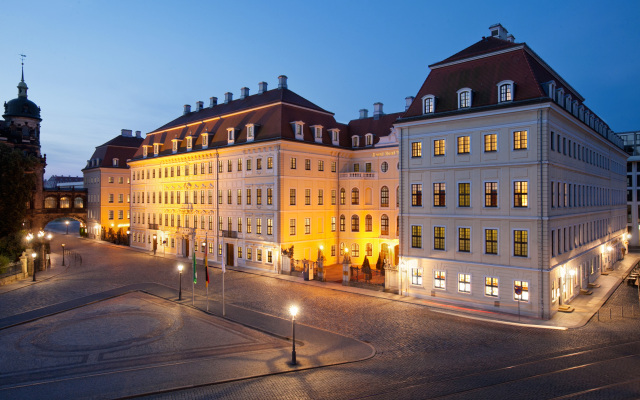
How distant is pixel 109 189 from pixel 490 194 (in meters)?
71.1

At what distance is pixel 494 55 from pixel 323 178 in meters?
22.7

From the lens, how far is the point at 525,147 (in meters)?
26.4

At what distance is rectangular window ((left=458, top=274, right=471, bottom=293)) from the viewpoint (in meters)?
28.5

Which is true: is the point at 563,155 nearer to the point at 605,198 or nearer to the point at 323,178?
the point at 605,198

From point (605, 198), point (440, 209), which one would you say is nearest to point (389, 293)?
point (440, 209)

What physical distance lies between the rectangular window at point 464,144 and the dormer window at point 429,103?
288 cm

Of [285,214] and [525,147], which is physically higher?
[525,147]

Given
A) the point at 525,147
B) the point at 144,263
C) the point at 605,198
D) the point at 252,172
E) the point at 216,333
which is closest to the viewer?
the point at 216,333

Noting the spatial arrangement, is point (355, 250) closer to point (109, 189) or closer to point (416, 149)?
point (416, 149)

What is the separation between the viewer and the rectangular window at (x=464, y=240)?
2873cm

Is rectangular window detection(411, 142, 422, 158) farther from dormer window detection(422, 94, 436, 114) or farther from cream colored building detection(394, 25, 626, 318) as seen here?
dormer window detection(422, 94, 436, 114)

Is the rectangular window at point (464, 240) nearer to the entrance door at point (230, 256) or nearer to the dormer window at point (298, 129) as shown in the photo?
the dormer window at point (298, 129)

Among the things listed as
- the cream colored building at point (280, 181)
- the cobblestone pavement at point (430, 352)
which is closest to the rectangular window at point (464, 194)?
the cobblestone pavement at point (430, 352)

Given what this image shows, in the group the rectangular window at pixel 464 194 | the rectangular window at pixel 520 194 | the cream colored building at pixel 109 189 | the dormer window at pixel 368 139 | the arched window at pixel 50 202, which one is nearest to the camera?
the rectangular window at pixel 520 194
